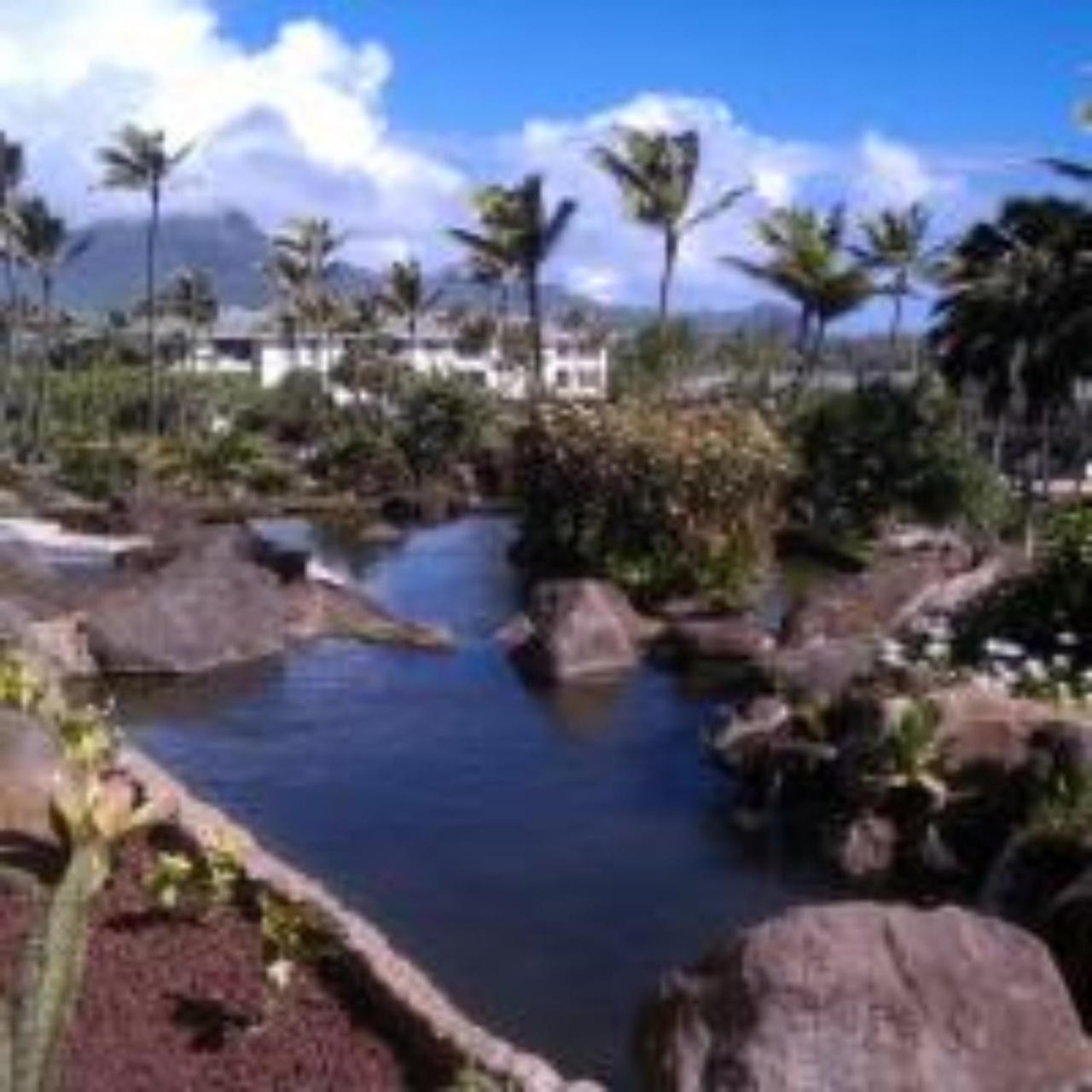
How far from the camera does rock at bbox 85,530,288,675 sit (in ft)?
117

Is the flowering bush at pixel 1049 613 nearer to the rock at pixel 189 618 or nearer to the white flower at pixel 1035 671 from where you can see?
the white flower at pixel 1035 671

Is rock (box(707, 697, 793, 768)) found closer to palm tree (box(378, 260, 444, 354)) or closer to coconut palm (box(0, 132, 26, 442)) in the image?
coconut palm (box(0, 132, 26, 442))

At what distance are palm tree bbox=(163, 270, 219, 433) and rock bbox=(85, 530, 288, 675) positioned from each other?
8666 cm

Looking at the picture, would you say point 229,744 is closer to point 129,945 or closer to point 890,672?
point 890,672

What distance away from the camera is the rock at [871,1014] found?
14.2 m

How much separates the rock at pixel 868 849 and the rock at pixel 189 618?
1421cm

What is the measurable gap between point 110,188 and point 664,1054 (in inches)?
3274

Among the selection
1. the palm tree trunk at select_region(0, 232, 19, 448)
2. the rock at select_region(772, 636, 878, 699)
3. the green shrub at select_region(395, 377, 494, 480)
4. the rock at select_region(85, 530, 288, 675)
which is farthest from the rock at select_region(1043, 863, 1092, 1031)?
the palm tree trunk at select_region(0, 232, 19, 448)

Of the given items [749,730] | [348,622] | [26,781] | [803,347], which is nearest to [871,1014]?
[26,781]

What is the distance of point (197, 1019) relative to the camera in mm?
15984

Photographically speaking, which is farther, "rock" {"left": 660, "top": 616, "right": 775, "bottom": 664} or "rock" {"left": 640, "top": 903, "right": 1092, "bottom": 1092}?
"rock" {"left": 660, "top": 616, "right": 775, "bottom": 664}

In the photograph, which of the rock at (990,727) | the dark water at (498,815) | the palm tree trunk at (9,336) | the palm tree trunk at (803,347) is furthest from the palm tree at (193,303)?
the rock at (990,727)

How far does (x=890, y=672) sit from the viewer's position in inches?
1049

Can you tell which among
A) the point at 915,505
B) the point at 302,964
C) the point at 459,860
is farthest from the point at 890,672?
the point at 915,505
